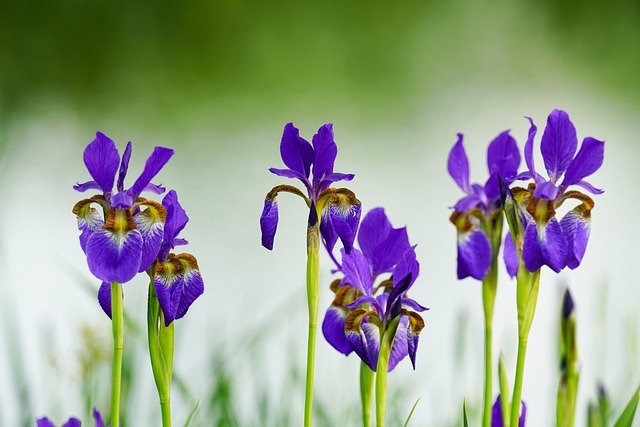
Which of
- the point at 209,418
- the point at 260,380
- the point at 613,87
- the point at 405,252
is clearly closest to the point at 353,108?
the point at 613,87

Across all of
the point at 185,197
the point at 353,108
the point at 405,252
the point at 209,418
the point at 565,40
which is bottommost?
the point at 209,418

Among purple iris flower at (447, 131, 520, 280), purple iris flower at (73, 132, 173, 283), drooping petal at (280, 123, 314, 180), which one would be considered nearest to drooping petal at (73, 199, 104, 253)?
purple iris flower at (73, 132, 173, 283)

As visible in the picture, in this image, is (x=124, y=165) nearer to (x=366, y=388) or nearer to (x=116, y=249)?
(x=116, y=249)

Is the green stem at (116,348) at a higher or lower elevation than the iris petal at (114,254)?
lower

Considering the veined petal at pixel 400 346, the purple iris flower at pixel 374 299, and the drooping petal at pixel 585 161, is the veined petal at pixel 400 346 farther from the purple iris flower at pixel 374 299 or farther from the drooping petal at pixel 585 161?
the drooping petal at pixel 585 161

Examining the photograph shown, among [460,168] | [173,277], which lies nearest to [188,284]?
[173,277]

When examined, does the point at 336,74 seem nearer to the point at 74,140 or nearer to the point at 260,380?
the point at 74,140

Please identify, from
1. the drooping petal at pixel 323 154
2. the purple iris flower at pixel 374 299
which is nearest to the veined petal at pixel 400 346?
the purple iris flower at pixel 374 299
